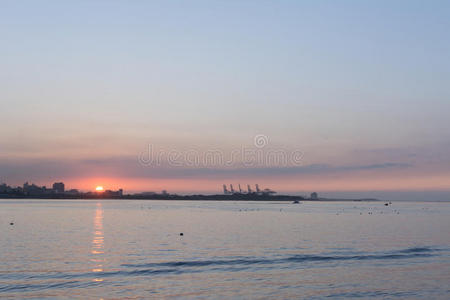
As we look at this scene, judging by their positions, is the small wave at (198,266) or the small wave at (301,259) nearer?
the small wave at (198,266)

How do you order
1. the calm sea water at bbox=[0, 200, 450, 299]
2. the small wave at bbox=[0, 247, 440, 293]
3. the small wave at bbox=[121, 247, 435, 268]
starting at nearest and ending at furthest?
the calm sea water at bbox=[0, 200, 450, 299], the small wave at bbox=[0, 247, 440, 293], the small wave at bbox=[121, 247, 435, 268]

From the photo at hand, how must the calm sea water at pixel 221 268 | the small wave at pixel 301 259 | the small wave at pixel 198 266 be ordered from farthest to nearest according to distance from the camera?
1. the small wave at pixel 301 259
2. the small wave at pixel 198 266
3. the calm sea water at pixel 221 268

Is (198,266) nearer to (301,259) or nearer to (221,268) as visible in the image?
(221,268)

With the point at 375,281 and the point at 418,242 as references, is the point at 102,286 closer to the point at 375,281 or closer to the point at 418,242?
the point at 375,281

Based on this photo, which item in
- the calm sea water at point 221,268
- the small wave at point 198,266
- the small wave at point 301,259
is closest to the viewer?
the calm sea water at point 221,268

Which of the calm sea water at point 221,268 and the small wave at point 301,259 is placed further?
the small wave at point 301,259

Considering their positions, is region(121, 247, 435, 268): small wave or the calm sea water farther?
region(121, 247, 435, 268): small wave

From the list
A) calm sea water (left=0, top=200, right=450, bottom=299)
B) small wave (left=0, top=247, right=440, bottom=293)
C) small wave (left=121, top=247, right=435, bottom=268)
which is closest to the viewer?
calm sea water (left=0, top=200, right=450, bottom=299)

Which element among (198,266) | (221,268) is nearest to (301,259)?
(221,268)

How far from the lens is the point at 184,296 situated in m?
34.0

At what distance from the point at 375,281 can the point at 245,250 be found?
21.2 meters

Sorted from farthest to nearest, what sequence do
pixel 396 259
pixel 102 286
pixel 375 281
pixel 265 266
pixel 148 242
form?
pixel 148 242
pixel 396 259
pixel 265 266
pixel 375 281
pixel 102 286

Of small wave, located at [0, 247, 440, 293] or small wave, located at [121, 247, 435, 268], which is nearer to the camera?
small wave, located at [0, 247, 440, 293]

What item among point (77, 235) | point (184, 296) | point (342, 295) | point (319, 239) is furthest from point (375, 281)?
point (77, 235)
